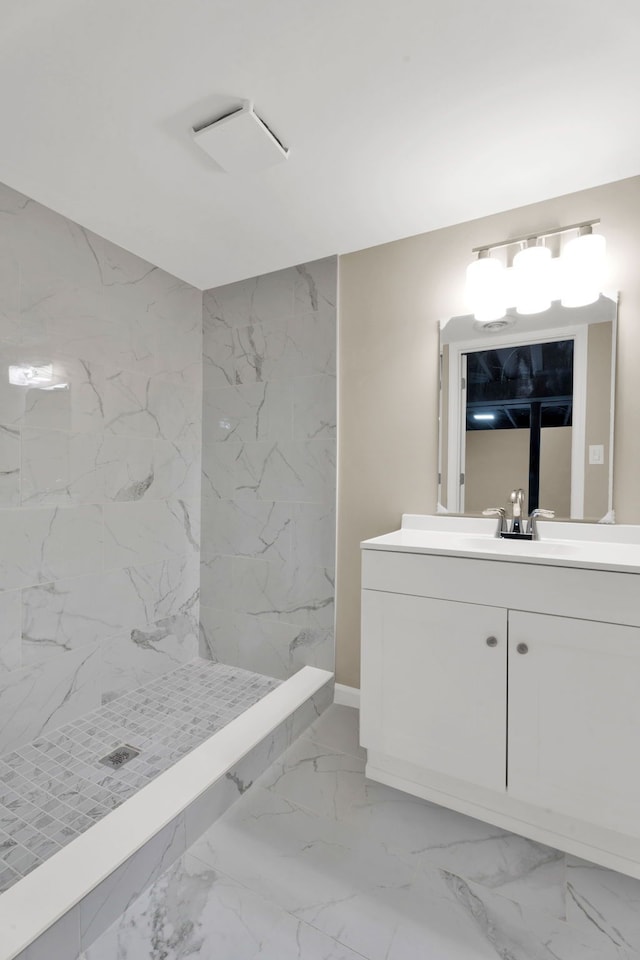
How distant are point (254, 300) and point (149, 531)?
1.33 meters

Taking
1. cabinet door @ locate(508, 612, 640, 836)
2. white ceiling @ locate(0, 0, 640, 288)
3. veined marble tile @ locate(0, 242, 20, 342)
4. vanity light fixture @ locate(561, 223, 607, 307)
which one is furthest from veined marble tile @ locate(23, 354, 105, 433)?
vanity light fixture @ locate(561, 223, 607, 307)

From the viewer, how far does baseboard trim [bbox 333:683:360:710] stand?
220 cm

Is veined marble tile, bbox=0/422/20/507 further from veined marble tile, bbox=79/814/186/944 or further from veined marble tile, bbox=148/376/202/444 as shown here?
veined marble tile, bbox=79/814/186/944

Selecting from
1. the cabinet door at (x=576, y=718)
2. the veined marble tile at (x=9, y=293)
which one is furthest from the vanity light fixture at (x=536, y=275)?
the veined marble tile at (x=9, y=293)

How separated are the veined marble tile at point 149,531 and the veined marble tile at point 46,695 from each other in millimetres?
434

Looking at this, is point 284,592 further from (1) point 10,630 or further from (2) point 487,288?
(2) point 487,288

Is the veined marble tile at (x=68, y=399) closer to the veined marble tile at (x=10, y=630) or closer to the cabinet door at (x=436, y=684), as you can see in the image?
the veined marble tile at (x=10, y=630)

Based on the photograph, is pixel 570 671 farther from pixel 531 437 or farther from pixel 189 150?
pixel 189 150

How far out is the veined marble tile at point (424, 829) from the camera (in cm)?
128

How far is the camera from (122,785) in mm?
1578

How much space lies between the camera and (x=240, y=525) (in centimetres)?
254

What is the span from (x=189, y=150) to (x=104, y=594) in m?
1.80

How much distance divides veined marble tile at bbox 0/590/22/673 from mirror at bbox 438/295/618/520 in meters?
1.73

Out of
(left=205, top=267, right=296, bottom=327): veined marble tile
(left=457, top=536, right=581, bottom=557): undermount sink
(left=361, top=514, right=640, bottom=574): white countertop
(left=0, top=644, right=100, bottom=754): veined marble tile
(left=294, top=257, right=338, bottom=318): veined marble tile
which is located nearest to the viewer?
(left=361, top=514, right=640, bottom=574): white countertop
